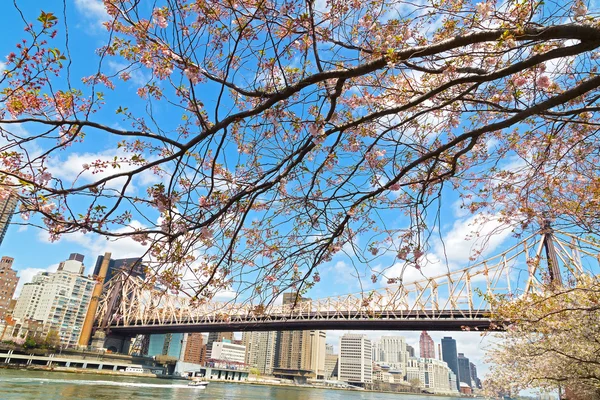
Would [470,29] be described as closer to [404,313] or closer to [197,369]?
[404,313]

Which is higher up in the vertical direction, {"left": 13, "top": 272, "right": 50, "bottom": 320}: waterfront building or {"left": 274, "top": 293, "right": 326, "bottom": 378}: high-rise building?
{"left": 13, "top": 272, "right": 50, "bottom": 320}: waterfront building

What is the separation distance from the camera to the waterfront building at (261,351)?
9200 centimetres

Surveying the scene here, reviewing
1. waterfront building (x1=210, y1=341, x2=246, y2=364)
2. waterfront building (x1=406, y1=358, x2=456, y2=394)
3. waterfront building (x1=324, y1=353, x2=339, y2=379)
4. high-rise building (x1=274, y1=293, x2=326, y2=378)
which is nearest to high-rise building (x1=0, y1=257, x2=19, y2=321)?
waterfront building (x1=210, y1=341, x2=246, y2=364)

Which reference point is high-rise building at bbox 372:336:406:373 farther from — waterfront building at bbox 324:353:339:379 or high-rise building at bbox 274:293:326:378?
high-rise building at bbox 274:293:326:378

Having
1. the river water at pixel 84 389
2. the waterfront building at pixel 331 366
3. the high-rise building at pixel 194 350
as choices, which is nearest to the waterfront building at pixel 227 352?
the high-rise building at pixel 194 350

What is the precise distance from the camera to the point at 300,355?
84.4 meters

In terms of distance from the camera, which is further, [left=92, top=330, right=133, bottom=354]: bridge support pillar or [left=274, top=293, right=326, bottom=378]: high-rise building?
[left=274, top=293, right=326, bottom=378]: high-rise building

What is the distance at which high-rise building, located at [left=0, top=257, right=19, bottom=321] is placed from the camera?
194 ft

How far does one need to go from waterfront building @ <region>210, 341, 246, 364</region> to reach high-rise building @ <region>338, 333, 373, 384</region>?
81.5ft

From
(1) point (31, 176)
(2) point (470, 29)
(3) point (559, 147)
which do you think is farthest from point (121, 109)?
(3) point (559, 147)

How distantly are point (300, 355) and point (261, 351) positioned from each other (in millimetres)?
17443

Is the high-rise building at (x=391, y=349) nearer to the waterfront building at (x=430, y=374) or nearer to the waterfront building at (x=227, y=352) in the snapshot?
the waterfront building at (x=430, y=374)

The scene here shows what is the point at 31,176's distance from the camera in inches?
105

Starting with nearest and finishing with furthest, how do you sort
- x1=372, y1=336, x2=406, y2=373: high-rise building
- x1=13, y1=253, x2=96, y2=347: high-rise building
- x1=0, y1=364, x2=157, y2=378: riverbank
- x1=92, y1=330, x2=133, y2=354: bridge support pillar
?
x1=0, y1=364, x2=157, y2=378: riverbank → x1=92, y1=330, x2=133, y2=354: bridge support pillar → x1=13, y1=253, x2=96, y2=347: high-rise building → x1=372, y1=336, x2=406, y2=373: high-rise building
